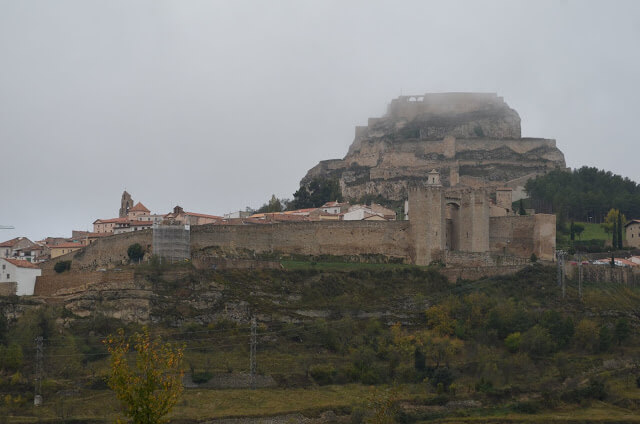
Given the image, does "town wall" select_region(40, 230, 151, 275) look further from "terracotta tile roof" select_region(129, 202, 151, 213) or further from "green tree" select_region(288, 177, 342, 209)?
"green tree" select_region(288, 177, 342, 209)

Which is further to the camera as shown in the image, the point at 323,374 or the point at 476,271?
the point at 476,271

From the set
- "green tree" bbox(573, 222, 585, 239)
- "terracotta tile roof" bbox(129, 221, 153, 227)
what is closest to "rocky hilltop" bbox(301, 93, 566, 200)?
"green tree" bbox(573, 222, 585, 239)

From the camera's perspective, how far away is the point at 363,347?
136 ft

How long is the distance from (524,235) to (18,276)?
28.4 metres

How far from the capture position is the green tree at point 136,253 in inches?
1971

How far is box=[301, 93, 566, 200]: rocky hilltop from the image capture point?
77.4m

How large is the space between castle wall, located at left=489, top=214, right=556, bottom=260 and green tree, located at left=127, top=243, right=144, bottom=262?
66.9 feet

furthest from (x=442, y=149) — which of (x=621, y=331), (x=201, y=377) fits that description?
(x=201, y=377)

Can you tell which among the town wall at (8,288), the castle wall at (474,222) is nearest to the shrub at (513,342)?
the castle wall at (474,222)

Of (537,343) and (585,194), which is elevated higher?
(585,194)

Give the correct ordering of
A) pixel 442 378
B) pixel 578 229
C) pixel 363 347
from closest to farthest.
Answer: pixel 442 378, pixel 363 347, pixel 578 229

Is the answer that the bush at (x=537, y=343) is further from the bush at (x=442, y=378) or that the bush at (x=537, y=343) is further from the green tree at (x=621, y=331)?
the bush at (x=442, y=378)

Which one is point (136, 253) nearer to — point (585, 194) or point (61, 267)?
point (61, 267)

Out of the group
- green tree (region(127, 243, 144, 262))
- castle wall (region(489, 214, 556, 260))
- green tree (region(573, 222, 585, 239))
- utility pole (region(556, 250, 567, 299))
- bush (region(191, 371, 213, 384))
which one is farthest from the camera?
green tree (region(573, 222, 585, 239))
